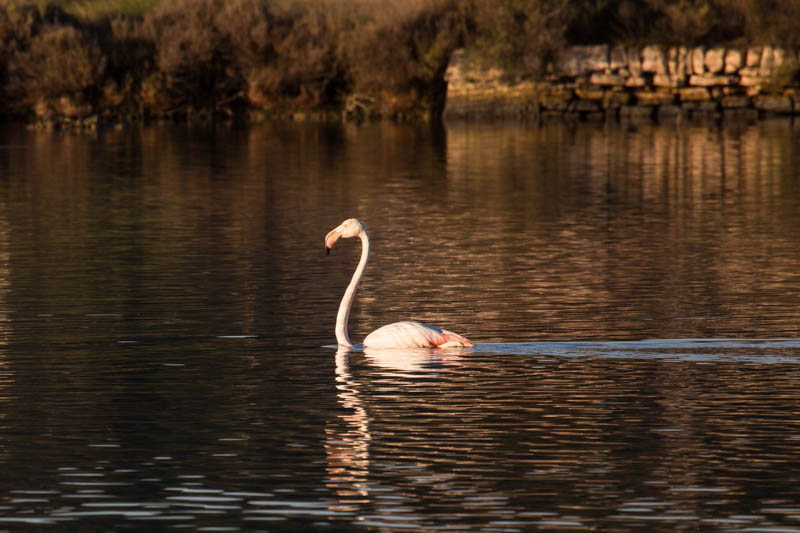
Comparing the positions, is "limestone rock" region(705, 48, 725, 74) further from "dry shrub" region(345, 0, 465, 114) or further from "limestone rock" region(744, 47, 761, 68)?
"dry shrub" region(345, 0, 465, 114)

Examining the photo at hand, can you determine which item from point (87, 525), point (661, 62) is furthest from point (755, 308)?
point (661, 62)

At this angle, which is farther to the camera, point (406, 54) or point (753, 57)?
point (406, 54)

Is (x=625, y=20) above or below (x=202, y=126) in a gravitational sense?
above

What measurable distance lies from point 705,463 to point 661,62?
4226cm

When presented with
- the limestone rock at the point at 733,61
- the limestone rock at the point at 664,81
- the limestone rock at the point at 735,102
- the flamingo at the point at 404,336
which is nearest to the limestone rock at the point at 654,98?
the limestone rock at the point at 664,81

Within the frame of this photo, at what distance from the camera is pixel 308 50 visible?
52.3 metres

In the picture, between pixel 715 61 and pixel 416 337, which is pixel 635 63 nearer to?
pixel 715 61

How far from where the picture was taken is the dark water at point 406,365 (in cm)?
782

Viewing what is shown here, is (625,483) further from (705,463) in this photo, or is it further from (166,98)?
(166,98)

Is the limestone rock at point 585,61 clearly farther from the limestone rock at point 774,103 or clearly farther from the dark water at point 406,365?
the dark water at point 406,365

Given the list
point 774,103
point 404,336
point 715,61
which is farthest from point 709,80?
point 404,336

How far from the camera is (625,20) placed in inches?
2057

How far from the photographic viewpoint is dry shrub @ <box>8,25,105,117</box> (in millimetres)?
49844

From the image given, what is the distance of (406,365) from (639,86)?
1574 inches
